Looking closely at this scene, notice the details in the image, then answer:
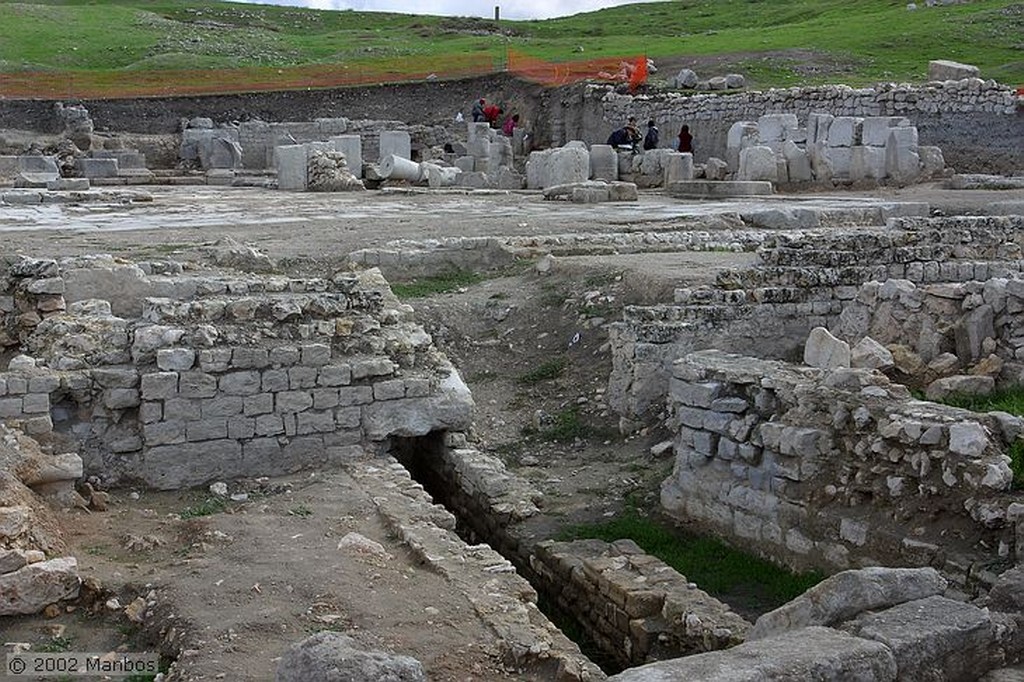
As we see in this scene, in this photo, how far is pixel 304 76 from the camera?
135 feet

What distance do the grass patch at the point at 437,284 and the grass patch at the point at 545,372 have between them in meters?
2.17

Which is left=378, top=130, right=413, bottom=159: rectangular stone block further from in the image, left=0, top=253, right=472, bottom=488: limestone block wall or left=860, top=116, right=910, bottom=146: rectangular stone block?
left=0, top=253, right=472, bottom=488: limestone block wall

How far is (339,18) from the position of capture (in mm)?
65188

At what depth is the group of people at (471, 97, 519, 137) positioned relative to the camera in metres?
35.5

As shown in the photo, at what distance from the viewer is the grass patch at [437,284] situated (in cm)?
1387

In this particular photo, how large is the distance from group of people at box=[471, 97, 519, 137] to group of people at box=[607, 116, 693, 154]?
541cm

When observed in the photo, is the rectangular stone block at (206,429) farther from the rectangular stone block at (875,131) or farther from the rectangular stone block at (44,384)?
the rectangular stone block at (875,131)

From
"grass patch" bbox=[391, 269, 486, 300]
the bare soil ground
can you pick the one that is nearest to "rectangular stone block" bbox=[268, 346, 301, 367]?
the bare soil ground

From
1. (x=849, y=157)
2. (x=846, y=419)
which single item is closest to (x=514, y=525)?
(x=846, y=419)

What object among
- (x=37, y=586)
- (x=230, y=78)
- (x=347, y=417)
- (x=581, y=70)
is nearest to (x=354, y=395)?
(x=347, y=417)

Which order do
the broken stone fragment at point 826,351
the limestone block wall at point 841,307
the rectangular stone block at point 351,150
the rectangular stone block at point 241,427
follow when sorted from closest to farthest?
the rectangular stone block at point 241,427, the broken stone fragment at point 826,351, the limestone block wall at point 841,307, the rectangular stone block at point 351,150

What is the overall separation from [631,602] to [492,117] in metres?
30.3

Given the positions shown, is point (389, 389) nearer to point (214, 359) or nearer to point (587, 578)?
point (214, 359)

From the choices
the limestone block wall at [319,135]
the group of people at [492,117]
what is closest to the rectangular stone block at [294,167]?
the limestone block wall at [319,135]
